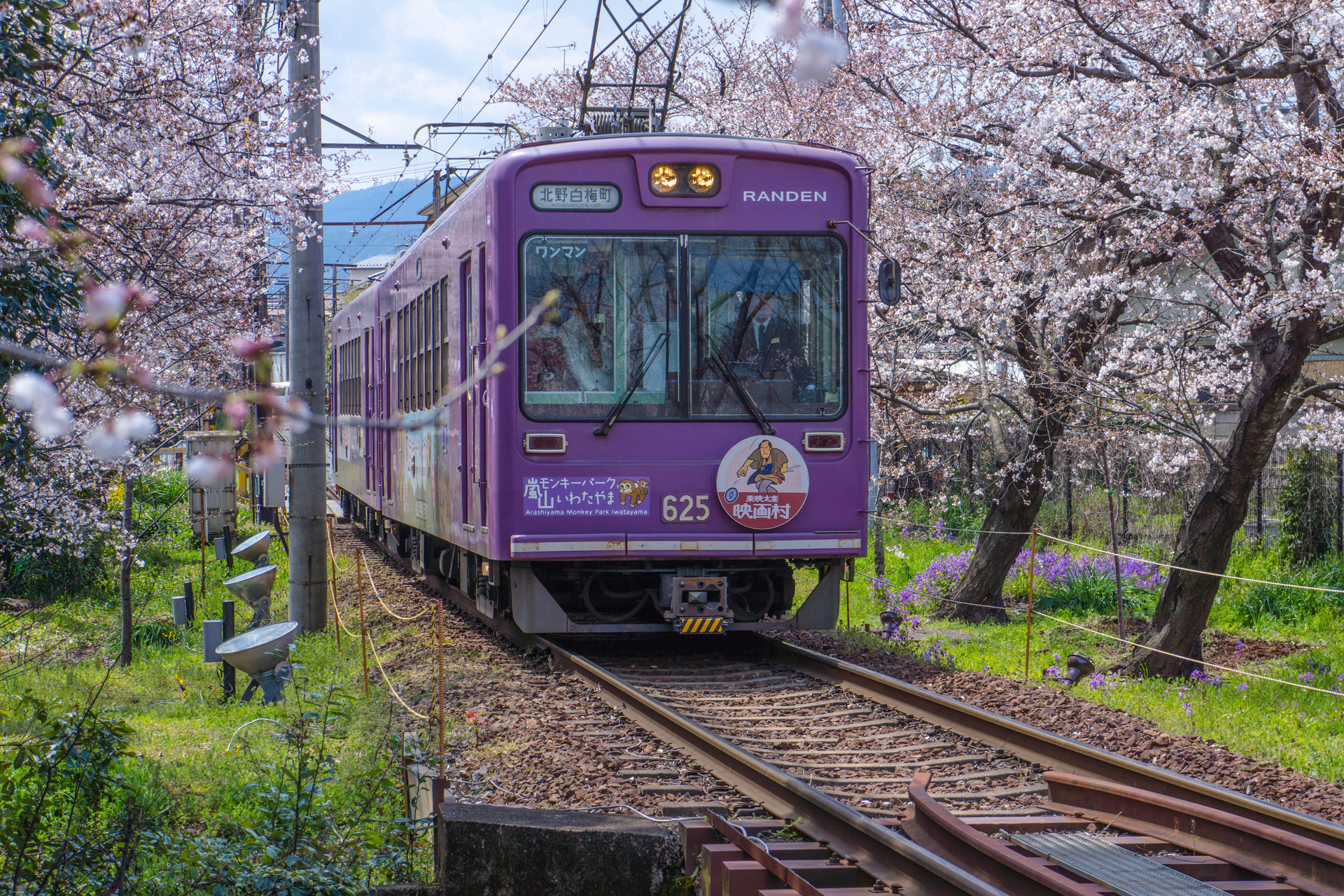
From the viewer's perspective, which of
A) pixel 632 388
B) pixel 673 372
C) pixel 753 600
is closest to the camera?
pixel 632 388

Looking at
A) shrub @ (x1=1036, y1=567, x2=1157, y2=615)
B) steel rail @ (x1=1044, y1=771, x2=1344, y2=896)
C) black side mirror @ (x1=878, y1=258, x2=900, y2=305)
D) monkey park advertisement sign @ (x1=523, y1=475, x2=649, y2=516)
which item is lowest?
shrub @ (x1=1036, y1=567, x2=1157, y2=615)

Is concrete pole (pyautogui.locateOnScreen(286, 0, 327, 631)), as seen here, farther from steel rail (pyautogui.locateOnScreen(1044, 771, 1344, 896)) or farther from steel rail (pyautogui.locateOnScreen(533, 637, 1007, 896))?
steel rail (pyautogui.locateOnScreen(1044, 771, 1344, 896))

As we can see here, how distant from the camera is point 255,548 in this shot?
12.7 m

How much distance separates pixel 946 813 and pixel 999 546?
27.7 ft

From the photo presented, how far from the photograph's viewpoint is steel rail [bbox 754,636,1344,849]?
4461mm

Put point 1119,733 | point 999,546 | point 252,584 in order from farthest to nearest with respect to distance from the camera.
A: point 999,546 < point 252,584 < point 1119,733

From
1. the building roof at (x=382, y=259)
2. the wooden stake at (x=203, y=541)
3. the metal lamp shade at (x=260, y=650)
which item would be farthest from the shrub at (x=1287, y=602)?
the wooden stake at (x=203, y=541)

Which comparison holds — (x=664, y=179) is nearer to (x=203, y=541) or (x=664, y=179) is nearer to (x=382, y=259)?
(x=203, y=541)

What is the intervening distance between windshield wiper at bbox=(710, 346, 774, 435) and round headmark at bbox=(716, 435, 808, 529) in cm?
8

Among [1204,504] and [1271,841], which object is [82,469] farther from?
[1271,841]

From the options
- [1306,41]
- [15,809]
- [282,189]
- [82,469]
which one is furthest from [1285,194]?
[82,469]

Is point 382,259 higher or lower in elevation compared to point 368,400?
higher

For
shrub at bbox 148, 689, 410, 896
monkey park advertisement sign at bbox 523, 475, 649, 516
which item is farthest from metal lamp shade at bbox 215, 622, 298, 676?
shrub at bbox 148, 689, 410, 896

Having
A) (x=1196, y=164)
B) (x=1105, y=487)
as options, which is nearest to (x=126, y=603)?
(x=1196, y=164)
